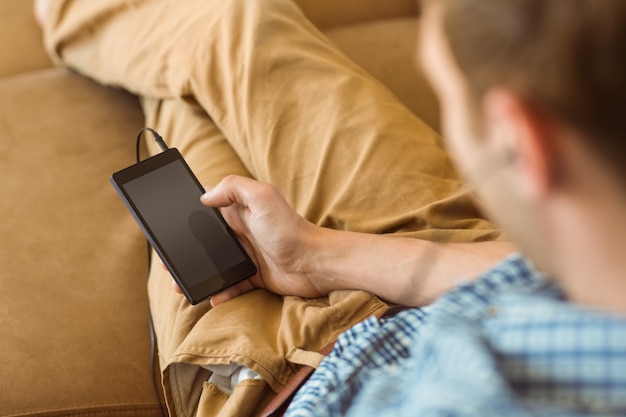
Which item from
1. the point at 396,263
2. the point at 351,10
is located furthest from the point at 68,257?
the point at 351,10

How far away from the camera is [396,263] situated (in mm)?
846

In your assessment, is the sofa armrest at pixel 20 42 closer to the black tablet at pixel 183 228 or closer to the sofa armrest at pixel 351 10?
the sofa armrest at pixel 351 10

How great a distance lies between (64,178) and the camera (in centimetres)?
123

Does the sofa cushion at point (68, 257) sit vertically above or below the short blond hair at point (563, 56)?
below

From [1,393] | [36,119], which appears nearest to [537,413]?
[1,393]

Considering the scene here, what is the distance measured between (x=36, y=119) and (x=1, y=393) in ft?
1.81

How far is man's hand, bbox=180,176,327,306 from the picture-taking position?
878 mm

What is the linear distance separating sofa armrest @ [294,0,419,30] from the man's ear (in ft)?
3.32

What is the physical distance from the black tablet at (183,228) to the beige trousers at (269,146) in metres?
0.04

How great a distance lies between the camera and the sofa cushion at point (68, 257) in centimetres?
95

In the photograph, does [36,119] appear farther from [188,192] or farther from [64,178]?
[188,192]

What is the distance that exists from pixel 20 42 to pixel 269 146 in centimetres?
73

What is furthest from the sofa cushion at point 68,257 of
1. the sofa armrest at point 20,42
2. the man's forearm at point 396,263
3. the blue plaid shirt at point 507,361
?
the blue plaid shirt at point 507,361

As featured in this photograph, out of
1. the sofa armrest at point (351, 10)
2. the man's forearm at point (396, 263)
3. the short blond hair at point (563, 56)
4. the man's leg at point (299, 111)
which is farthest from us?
the sofa armrest at point (351, 10)
